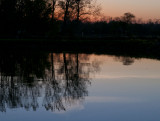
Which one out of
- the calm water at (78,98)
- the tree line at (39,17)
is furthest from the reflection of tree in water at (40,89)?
the tree line at (39,17)

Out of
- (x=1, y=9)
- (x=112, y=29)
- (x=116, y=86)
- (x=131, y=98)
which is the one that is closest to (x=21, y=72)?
(x=116, y=86)

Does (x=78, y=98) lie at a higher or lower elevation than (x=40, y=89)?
lower

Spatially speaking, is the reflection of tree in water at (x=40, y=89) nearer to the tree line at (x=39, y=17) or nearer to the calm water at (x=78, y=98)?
the calm water at (x=78, y=98)

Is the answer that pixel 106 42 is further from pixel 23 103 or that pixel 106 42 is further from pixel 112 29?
pixel 23 103

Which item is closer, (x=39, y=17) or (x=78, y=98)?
(x=78, y=98)

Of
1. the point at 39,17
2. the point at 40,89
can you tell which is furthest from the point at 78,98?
the point at 39,17

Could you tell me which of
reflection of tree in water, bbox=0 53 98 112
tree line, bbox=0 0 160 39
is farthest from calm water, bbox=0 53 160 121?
tree line, bbox=0 0 160 39

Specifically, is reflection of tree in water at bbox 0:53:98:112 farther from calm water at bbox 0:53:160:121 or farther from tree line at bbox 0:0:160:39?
tree line at bbox 0:0:160:39

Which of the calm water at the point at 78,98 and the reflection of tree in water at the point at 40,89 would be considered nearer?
the calm water at the point at 78,98

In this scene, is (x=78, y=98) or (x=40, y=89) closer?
(x=78, y=98)

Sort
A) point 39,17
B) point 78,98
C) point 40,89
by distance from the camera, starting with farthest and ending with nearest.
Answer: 1. point 39,17
2. point 40,89
3. point 78,98

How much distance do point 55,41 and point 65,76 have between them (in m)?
28.7

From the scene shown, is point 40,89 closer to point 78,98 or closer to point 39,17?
point 78,98

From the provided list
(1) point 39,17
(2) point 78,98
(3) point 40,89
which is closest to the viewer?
(2) point 78,98
